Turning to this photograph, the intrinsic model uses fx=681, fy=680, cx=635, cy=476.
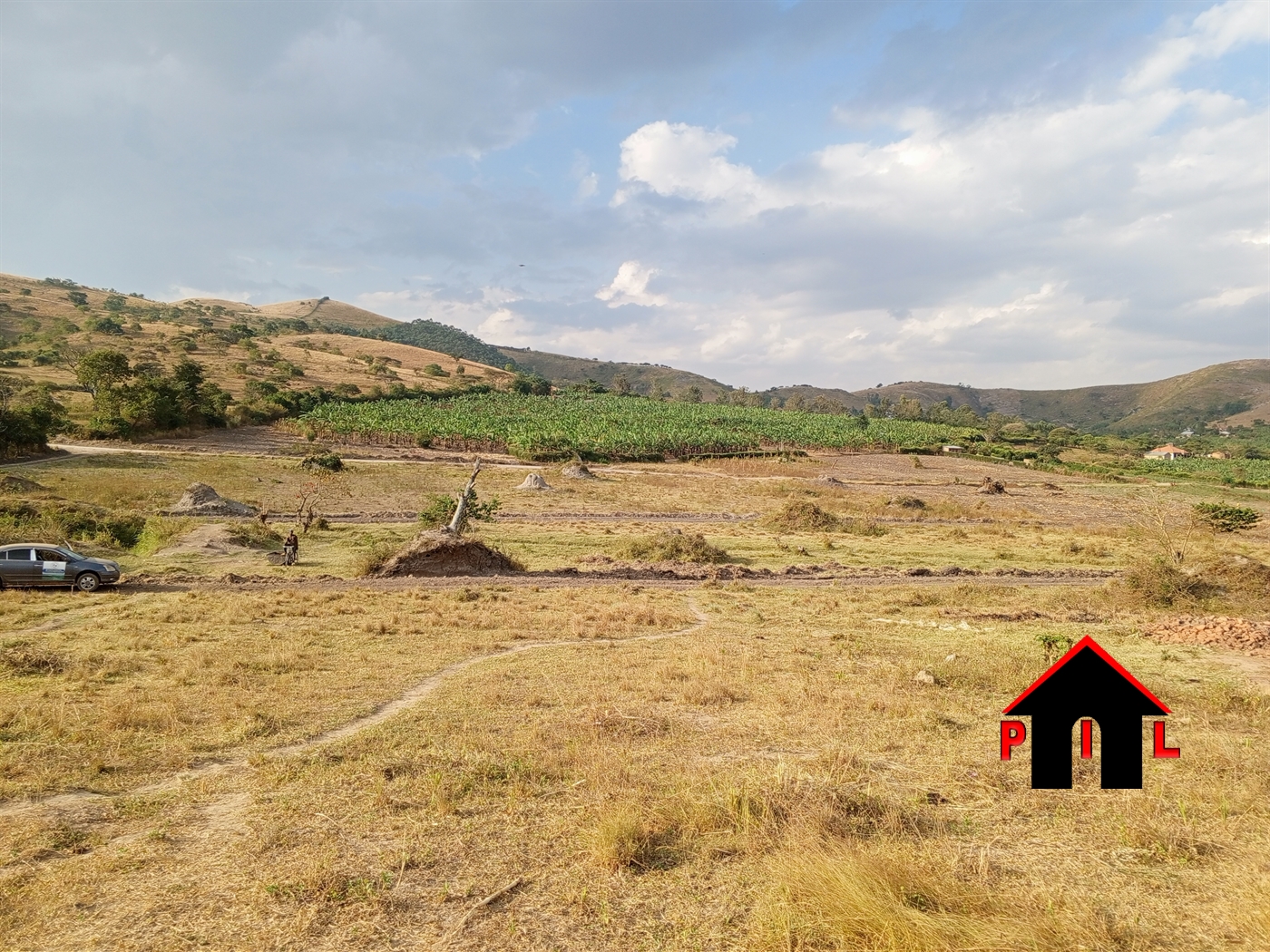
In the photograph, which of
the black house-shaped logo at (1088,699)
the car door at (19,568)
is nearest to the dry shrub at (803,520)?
the car door at (19,568)

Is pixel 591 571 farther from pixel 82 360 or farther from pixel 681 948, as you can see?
pixel 82 360

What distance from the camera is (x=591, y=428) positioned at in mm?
98062

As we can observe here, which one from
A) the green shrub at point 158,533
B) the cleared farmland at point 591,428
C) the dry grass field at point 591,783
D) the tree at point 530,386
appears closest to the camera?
the dry grass field at point 591,783

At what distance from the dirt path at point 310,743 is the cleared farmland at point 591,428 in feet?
216

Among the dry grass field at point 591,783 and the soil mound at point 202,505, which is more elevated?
the soil mound at point 202,505

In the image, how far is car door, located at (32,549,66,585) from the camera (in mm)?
20469

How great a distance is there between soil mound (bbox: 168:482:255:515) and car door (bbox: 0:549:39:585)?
16577mm

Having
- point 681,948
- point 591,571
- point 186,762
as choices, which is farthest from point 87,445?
point 681,948

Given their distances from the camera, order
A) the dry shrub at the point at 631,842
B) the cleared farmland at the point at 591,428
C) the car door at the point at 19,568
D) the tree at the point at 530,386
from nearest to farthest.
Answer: the dry shrub at the point at 631,842, the car door at the point at 19,568, the cleared farmland at the point at 591,428, the tree at the point at 530,386

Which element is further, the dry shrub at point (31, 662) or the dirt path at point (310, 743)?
the dry shrub at point (31, 662)

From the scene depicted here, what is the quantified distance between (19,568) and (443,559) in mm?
12329

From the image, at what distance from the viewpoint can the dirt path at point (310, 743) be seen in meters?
7.24

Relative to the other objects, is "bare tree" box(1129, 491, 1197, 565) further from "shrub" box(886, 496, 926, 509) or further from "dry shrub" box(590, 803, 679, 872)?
"dry shrub" box(590, 803, 679, 872)

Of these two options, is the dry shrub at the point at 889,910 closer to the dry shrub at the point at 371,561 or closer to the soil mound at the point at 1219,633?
the soil mound at the point at 1219,633
